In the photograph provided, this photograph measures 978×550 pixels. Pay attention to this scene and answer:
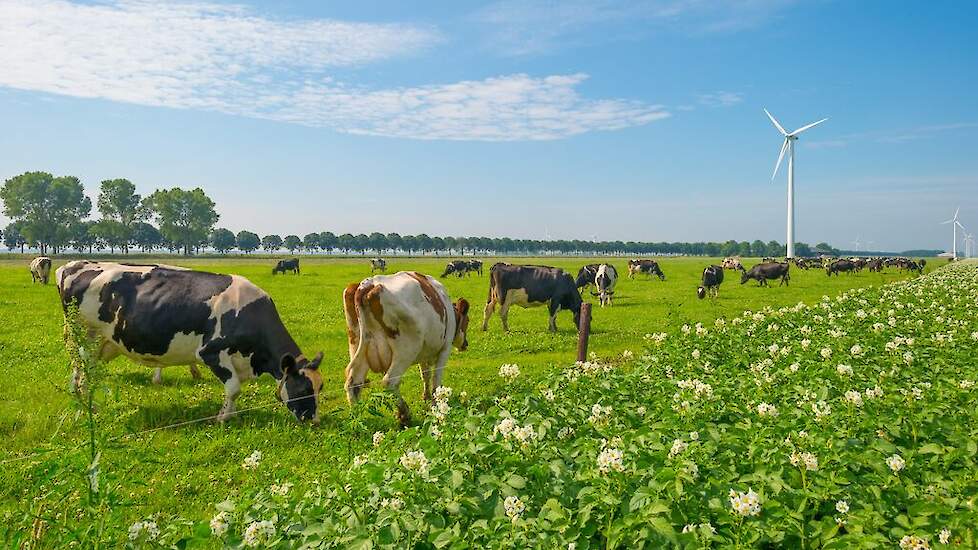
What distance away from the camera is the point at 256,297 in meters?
9.22

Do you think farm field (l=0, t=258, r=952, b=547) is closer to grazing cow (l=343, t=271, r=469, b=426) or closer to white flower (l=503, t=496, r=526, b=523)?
white flower (l=503, t=496, r=526, b=523)

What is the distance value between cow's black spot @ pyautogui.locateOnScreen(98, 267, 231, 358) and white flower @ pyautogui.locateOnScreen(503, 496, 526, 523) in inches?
274

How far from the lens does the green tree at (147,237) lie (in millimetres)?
146500

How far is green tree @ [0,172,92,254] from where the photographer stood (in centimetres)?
10806

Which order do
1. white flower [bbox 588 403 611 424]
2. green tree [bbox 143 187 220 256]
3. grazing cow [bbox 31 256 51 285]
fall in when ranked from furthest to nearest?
green tree [bbox 143 187 220 256] → grazing cow [bbox 31 256 51 285] → white flower [bbox 588 403 611 424]

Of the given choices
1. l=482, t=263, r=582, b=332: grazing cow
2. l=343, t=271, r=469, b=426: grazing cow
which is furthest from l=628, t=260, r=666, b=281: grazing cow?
l=343, t=271, r=469, b=426: grazing cow

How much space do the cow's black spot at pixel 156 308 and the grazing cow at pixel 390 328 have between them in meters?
2.18

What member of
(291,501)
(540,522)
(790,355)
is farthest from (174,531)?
(790,355)

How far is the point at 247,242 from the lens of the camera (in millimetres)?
191625

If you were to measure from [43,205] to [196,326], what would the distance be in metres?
131

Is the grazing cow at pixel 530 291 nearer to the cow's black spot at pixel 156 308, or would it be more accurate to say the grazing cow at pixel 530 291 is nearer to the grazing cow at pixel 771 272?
the cow's black spot at pixel 156 308

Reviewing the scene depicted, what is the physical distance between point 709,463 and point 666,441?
46cm

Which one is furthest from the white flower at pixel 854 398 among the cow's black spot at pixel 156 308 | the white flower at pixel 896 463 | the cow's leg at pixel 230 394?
the cow's black spot at pixel 156 308

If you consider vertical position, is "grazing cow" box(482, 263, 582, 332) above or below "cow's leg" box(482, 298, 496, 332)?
above
